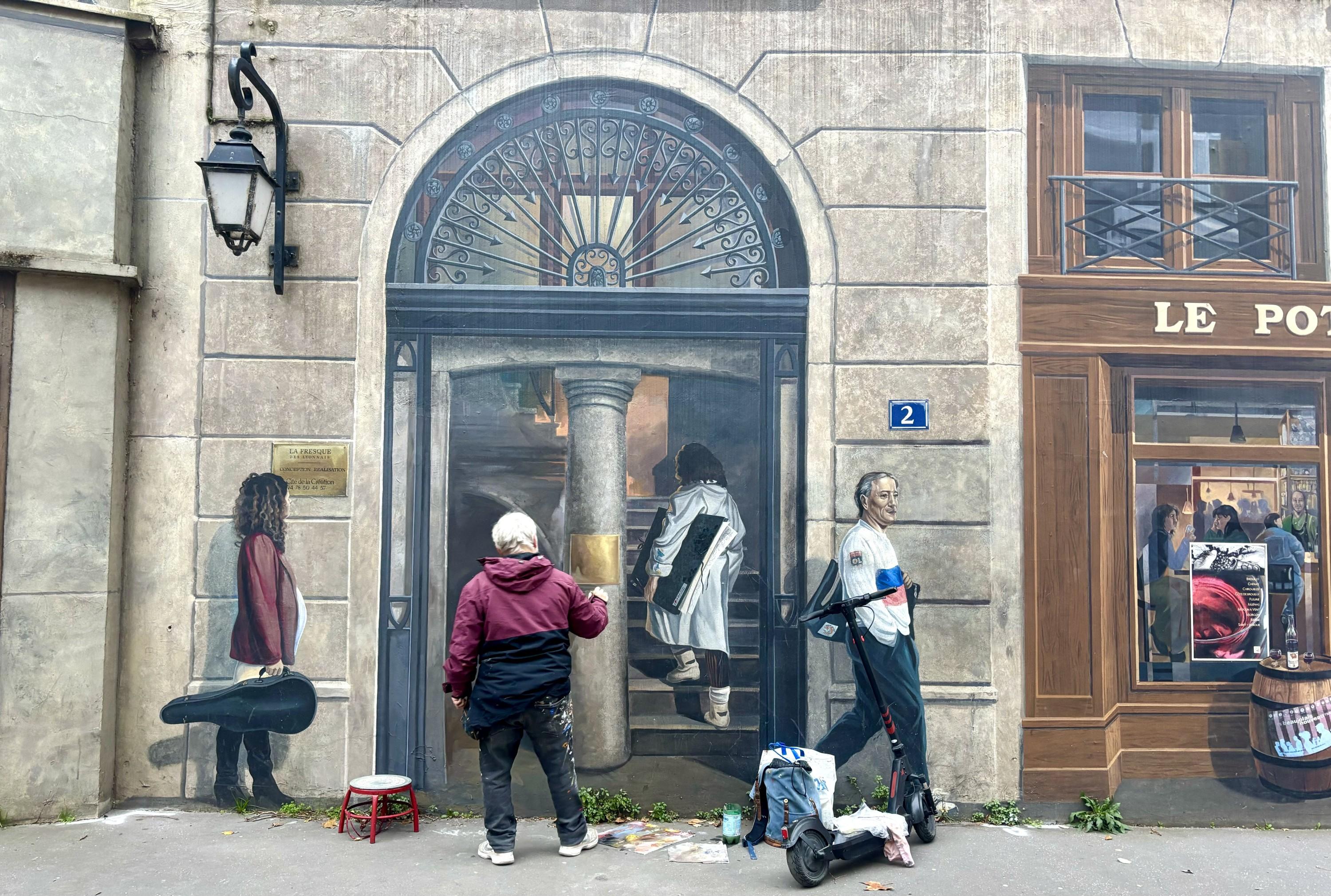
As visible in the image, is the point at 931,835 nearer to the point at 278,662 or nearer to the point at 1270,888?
the point at 1270,888

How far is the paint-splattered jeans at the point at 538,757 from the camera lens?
472 cm

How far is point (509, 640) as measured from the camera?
4684 mm

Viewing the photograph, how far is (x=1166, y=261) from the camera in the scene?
582 cm

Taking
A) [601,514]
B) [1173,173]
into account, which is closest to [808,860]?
[601,514]

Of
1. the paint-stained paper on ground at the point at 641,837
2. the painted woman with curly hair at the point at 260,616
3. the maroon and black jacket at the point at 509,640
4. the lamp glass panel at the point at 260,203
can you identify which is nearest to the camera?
the maroon and black jacket at the point at 509,640

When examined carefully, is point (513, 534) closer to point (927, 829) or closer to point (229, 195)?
point (229, 195)

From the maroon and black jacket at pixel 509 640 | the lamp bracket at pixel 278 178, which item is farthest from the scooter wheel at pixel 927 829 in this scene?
the lamp bracket at pixel 278 178

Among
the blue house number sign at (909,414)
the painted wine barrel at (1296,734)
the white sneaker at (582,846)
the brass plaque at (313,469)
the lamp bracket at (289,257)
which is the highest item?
the lamp bracket at (289,257)

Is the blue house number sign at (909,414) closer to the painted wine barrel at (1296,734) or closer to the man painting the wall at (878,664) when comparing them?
the man painting the wall at (878,664)

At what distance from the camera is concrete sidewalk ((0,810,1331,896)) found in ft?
14.6

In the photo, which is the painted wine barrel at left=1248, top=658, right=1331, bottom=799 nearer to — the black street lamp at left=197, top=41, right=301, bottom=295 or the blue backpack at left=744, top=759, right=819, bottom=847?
the blue backpack at left=744, top=759, right=819, bottom=847

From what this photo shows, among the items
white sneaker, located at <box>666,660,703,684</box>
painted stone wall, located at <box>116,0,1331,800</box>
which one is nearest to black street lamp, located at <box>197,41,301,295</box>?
painted stone wall, located at <box>116,0,1331,800</box>

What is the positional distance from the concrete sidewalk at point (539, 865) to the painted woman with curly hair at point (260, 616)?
0.26m

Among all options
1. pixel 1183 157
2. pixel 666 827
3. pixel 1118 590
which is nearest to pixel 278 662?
pixel 666 827
